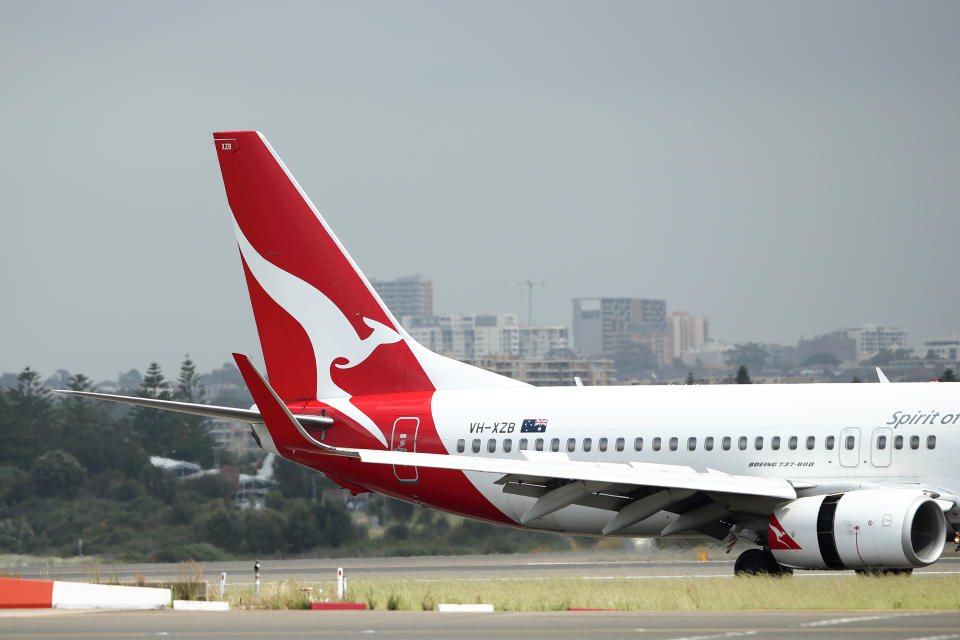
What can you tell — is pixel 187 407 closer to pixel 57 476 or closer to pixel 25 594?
pixel 25 594

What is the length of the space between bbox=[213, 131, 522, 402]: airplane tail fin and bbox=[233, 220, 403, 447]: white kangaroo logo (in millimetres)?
21

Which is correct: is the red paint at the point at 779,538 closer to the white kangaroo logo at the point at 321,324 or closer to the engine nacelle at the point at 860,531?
the engine nacelle at the point at 860,531

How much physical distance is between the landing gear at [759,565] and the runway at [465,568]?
10.1 ft

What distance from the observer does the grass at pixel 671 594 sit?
21.8m

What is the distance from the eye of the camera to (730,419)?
27609mm

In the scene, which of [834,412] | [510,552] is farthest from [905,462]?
[510,552]

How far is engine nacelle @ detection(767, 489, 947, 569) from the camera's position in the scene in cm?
2394

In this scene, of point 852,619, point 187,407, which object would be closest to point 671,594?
point 852,619

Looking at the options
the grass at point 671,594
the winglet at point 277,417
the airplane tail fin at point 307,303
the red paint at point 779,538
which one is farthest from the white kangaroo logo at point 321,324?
the red paint at point 779,538

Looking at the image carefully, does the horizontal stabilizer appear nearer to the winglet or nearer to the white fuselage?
the winglet

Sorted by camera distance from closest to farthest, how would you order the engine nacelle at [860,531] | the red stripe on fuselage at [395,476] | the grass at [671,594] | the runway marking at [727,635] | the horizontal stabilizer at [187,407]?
the runway marking at [727,635] < the grass at [671,594] < the engine nacelle at [860,531] < the horizontal stabilizer at [187,407] < the red stripe on fuselage at [395,476]

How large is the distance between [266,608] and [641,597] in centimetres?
581

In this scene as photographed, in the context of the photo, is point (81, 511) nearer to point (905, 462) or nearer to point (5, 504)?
point (5, 504)

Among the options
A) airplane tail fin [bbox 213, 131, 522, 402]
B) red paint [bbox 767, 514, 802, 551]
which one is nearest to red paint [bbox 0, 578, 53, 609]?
airplane tail fin [bbox 213, 131, 522, 402]
